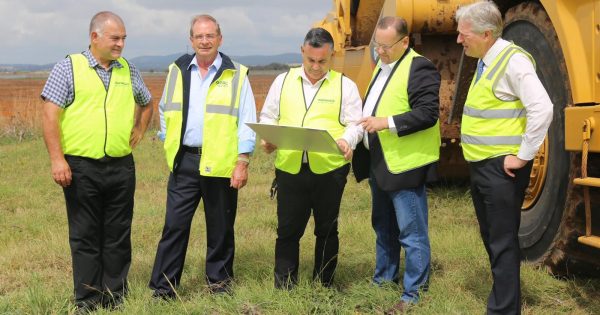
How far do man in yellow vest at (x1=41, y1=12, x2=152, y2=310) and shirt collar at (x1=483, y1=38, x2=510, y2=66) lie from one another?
77.4 inches

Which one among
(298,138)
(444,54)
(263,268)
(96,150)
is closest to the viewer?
(298,138)

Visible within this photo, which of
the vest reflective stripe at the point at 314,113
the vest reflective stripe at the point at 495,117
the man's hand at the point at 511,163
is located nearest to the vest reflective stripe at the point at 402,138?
the vest reflective stripe at the point at 314,113

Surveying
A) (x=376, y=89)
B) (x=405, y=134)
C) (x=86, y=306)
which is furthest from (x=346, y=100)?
(x=86, y=306)

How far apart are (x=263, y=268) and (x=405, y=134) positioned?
1.51 m

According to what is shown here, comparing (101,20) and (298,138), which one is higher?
(101,20)

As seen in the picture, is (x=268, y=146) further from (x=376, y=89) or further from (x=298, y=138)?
(x=376, y=89)

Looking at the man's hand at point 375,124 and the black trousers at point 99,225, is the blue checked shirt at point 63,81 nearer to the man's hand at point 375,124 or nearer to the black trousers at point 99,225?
the black trousers at point 99,225

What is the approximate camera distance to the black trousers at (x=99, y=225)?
392 centimetres

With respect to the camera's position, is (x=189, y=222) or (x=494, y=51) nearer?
(x=494, y=51)

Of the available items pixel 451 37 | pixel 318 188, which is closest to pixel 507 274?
pixel 318 188

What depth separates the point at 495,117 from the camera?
3301 mm

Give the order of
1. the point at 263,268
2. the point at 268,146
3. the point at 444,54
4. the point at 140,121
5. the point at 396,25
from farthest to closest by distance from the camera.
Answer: the point at 444,54, the point at 263,268, the point at 140,121, the point at 268,146, the point at 396,25

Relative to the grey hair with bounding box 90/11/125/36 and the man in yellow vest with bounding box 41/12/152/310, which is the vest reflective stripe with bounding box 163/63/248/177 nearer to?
the man in yellow vest with bounding box 41/12/152/310

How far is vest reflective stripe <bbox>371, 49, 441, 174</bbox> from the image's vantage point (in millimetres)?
3805
